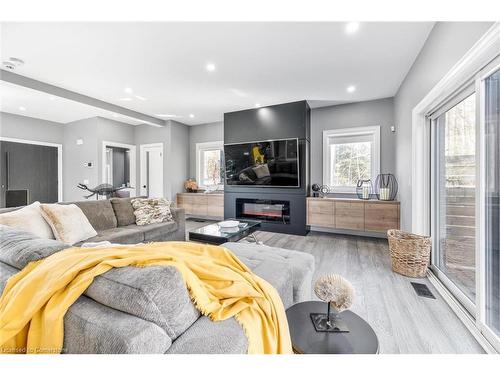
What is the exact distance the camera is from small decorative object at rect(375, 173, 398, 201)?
3897 mm

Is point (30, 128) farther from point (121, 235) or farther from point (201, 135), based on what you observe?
point (121, 235)

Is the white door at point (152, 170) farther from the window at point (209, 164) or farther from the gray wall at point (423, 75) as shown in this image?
the gray wall at point (423, 75)

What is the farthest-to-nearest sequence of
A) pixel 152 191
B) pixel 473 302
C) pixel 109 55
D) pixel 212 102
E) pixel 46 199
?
pixel 152 191, pixel 46 199, pixel 212 102, pixel 109 55, pixel 473 302

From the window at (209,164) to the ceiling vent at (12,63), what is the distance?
3674 mm

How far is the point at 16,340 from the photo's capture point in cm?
77

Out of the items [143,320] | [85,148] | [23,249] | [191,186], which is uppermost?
[85,148]

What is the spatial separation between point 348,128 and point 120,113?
15.4ft

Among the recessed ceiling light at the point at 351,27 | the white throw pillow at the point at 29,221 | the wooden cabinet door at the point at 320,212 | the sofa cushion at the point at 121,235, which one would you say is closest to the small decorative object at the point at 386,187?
the wooden cabinet door at the point at 320,212

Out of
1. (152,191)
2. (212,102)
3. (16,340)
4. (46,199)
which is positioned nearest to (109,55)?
(212,102)

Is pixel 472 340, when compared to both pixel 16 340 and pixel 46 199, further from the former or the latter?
pixel 46 199

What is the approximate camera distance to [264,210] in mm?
4859

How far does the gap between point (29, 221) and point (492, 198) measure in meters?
3.80

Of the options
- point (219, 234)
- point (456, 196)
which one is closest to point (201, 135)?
point (219, 234)

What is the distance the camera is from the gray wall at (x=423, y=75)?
166cm
